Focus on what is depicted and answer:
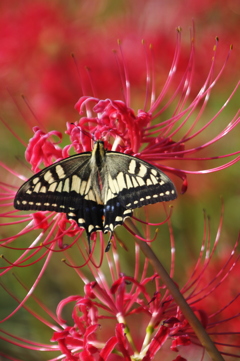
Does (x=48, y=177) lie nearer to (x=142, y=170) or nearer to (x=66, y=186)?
(x=66, y=186)

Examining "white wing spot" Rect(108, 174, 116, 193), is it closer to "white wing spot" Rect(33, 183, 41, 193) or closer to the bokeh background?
"white wing spot" Rect(33, 183, 41, 193)

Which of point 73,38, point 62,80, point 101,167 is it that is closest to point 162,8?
point 73,38

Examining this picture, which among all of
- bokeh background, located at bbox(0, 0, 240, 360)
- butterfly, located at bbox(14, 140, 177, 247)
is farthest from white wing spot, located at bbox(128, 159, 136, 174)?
bokeh background, located at bbox(0, 0, 240, 360)

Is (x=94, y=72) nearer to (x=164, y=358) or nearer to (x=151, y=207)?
Result: (x=151, y=207)

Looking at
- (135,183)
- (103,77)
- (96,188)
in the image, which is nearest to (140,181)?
(135,183)

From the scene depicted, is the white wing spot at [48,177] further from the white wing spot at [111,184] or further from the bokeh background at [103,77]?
the bokeh background at [103,77]

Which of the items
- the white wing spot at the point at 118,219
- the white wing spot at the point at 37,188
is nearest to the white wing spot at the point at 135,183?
the white wing spot at the point at 118,219
